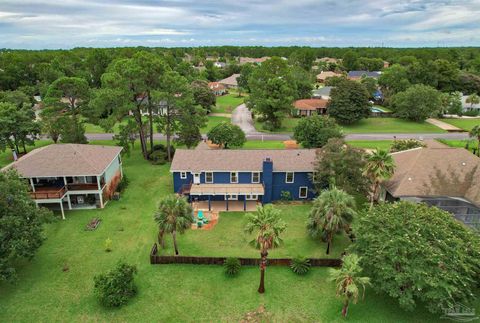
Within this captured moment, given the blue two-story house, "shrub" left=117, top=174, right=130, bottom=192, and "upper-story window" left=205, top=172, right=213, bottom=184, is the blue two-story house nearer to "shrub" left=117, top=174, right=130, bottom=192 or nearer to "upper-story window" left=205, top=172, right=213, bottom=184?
"upper-story window" left=205, top=172, right=213, bottom=184

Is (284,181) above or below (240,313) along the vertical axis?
above

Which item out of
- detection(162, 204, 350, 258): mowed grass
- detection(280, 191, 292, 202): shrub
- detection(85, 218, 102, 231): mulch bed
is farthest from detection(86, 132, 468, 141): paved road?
detection(162, 204, 350, 258): mowed grass

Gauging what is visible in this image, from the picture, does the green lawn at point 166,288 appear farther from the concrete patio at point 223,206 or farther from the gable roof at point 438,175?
the gable roof at point 438,175

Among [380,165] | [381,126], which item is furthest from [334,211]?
[381,126]

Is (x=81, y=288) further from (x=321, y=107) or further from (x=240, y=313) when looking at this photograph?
(x=321, y=107)

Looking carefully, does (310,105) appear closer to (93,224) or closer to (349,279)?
(93,224)

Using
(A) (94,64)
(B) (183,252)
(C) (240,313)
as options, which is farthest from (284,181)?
(A) (94,64)

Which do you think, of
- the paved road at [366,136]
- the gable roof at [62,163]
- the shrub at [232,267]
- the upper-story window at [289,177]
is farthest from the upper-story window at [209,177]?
the paved road at [366,136]
